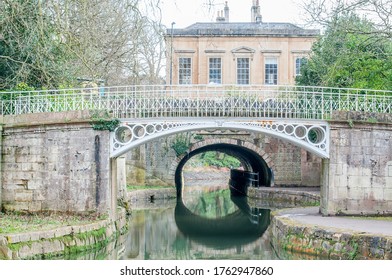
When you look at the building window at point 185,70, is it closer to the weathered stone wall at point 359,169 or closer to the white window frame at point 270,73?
the white window frame at point 270,73

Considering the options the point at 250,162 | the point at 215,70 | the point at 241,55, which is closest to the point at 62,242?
the point at 215,70

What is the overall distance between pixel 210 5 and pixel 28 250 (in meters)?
7.30

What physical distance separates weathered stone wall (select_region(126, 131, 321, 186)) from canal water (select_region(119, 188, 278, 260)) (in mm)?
1729

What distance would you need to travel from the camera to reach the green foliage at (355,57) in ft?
58.3

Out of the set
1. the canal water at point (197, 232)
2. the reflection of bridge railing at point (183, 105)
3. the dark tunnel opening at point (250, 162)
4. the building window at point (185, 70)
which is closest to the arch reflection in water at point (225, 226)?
the canal water at point (197, 232)

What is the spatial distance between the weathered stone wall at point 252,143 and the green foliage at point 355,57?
551 centimetres

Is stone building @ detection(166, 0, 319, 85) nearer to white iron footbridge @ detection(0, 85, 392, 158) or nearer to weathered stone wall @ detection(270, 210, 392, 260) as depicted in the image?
white iron footbridge @ detection(0, 85, 392, 158)

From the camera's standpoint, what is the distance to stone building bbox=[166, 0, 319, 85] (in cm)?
3366

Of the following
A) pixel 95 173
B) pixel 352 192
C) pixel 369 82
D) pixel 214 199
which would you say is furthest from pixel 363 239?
pixel 214 199

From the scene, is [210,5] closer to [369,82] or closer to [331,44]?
[331,44]

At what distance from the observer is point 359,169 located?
55.7 ft

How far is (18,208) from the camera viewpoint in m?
16.8

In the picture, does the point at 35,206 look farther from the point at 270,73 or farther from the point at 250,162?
the point at 250,162

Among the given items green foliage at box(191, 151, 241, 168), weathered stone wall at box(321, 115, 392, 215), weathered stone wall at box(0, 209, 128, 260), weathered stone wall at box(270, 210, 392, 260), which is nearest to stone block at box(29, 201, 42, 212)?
weathered stone wall at box(0, 209, 128, 260)
